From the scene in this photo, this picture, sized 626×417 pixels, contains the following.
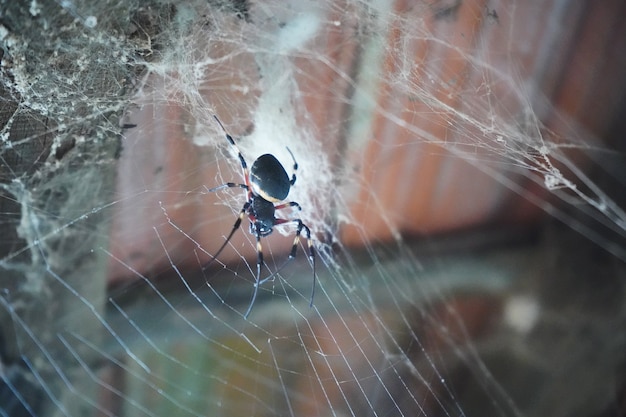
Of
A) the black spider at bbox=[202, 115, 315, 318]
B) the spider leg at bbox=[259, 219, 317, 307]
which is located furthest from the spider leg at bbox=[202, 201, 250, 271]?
the spider leg at bbox=[259, 219, 317, 307]

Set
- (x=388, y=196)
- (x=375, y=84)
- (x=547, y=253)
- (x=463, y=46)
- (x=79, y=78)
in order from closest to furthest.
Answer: (x=79, y=78) → (x=463, y=46) → (x=375, y=84) → (x=388, y=196) → (x=547, y=253)

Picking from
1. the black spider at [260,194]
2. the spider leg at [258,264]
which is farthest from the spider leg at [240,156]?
the spider leg at [258,264]

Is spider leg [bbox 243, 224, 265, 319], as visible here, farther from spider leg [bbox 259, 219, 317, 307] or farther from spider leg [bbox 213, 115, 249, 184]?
spider leg [bbox 213, 115, 249, 184]

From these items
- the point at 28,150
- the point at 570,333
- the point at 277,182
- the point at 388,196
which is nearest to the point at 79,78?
the point at 28,150

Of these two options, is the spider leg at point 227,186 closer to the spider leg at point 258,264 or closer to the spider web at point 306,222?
the spider web at point 306,222

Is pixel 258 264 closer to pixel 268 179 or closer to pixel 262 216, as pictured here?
pixel 262 216

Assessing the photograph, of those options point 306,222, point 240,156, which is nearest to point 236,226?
point 240,156

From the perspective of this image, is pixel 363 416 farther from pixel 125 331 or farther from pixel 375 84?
pixel 375 84
